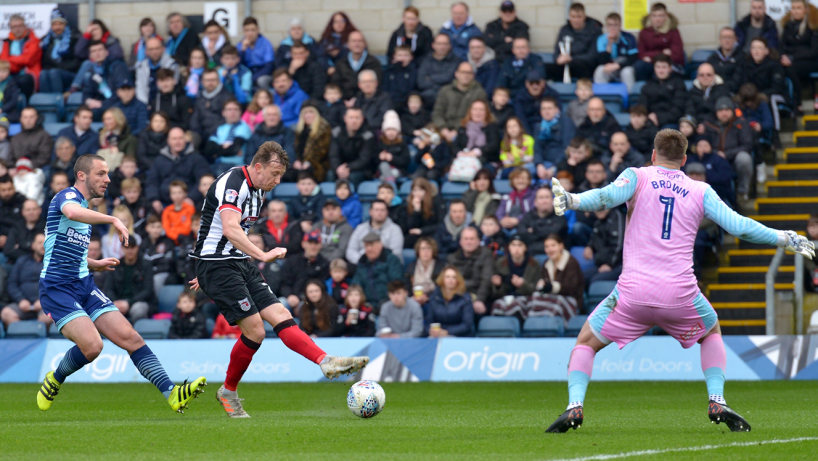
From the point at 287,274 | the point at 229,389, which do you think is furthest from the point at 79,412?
the point at 287,274

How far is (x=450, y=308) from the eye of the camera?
1471cm

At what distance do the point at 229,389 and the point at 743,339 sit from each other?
7.52 meters

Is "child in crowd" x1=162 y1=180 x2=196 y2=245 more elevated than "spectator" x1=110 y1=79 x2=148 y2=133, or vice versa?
"spectator" x1=110 y1=79 x2=148 y2=133

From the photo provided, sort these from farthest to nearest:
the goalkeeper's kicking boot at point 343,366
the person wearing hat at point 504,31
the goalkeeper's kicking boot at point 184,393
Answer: the person wearing hat at point 504,31 → the goalkeeper's kicking boot at point 184,393 → the goalkeeper's kicking boot at point 343,366

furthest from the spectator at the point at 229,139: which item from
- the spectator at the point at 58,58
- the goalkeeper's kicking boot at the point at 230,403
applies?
the goalkeeper's kicking boot at the point at 230,403

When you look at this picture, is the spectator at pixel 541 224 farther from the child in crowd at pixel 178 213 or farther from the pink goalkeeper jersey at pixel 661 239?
the pink goalkeeper jersey at pixel 661 239

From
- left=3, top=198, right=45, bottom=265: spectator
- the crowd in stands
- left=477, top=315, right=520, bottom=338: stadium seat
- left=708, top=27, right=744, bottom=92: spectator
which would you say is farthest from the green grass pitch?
left=708, top=27, right=744, bottom=92: spectator

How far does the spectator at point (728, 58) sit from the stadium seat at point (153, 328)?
9327mm

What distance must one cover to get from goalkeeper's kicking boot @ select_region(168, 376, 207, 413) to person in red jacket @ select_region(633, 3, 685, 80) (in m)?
11.8

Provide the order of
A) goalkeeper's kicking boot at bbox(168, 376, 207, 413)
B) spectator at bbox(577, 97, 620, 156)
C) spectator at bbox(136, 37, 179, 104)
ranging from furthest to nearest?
spectator at bbox(136, 37, 179, 104)
spectator at bbox(577, 97, 620, 156)
goalkeeper's kicking boot at bbox(168, 376, 207, 413)

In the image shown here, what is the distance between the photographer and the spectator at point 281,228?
1576 centimetres

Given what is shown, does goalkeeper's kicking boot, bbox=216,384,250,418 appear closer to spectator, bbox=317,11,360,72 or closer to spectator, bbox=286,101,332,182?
spectator, bbox=286,101,332,182

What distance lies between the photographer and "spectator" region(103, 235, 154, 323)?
15.7 meters

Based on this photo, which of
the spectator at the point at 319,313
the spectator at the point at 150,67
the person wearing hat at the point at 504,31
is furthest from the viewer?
the spectator at the point at 150,67
